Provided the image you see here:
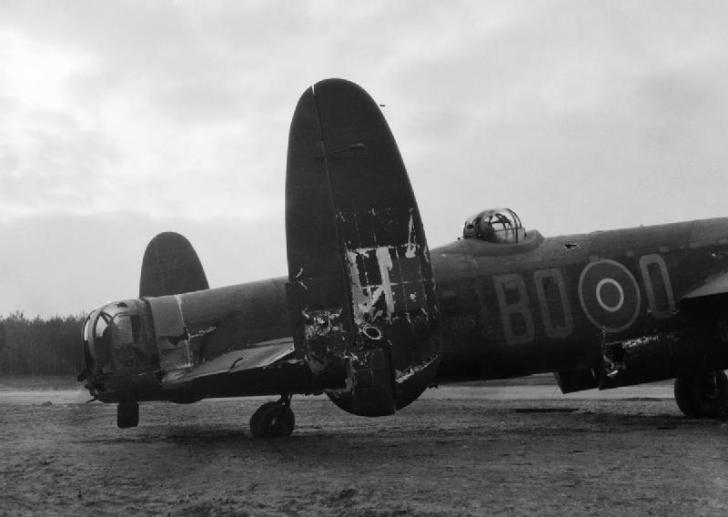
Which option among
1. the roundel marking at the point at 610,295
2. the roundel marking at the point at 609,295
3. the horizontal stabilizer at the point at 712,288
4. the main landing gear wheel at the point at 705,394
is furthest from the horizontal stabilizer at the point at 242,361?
the main landing gear wheel at the point at 705,394

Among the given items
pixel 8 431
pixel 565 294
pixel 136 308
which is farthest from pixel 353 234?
pixel 8 431

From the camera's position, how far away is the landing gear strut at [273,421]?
12.8m

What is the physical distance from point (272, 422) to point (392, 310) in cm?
420

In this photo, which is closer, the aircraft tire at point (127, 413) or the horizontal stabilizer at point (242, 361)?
the horizontal stabilizer at point (242, 361)

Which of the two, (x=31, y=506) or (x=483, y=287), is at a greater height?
(x=483, y=287)

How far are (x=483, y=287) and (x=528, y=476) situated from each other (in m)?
4.72

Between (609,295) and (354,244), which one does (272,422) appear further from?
(609,295)

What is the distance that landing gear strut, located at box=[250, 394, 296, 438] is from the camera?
503 inches

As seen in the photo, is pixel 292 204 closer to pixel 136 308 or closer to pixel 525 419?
pixel 136 308

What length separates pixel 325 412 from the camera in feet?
61.1

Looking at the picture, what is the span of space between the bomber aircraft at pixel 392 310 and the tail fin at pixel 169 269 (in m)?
4.94

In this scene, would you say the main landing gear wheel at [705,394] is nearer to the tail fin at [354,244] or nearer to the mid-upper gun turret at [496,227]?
the mid-upper gun turret at [496,227]

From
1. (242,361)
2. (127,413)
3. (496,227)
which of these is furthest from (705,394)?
(127,413)

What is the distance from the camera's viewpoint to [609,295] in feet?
40.3
